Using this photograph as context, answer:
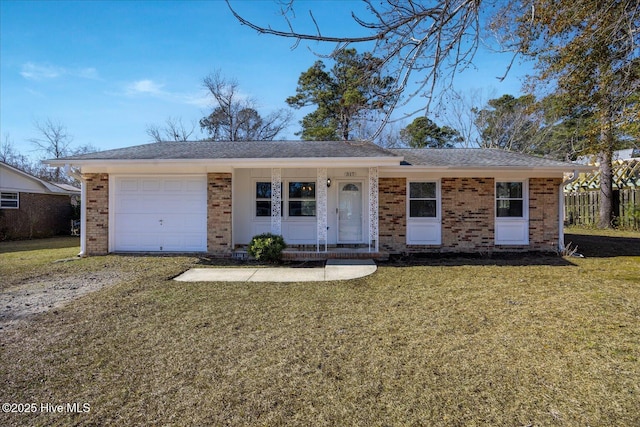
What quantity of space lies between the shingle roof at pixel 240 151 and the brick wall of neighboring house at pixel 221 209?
739mm

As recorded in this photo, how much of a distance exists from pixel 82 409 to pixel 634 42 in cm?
907

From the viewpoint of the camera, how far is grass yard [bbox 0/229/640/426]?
8.60 ft

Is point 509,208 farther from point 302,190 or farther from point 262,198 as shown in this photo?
point 262,198

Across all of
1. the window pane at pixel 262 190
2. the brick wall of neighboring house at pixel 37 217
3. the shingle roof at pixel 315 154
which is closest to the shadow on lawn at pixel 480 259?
the shingle roof at pixel 315 154

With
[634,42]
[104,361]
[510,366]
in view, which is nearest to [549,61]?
[634,42]

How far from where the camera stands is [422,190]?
10539mm

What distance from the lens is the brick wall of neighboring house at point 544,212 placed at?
10.4 metres

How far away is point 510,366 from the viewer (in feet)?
10.9

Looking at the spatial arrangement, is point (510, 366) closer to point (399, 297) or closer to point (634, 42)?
point (399, 297)

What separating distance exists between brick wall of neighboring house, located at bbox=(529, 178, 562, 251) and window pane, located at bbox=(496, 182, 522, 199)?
0.32m

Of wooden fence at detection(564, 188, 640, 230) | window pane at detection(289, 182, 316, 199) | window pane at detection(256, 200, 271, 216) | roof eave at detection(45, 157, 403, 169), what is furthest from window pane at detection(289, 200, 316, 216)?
wooden fence at detection(564, 188, 640, 230)

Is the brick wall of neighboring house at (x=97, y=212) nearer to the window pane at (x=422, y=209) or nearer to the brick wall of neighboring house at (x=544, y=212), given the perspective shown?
A: the window pane at (x=422, y=209)

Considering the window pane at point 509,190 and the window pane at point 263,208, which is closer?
the window pane at point 509,190

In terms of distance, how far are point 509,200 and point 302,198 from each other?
21.5 ft
